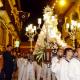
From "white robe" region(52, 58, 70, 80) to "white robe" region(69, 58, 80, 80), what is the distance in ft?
0.92

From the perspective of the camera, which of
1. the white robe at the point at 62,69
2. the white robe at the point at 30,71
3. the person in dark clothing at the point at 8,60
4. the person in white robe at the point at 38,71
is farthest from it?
the white robe at the point at 30,71

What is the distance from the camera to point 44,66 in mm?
14094

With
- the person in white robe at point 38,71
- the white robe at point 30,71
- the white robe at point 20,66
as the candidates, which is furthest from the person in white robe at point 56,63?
the white robe at point 20,66

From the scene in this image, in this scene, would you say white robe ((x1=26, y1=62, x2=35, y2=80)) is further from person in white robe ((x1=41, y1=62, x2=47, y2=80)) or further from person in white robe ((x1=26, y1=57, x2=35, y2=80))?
person in white robe ((x1=41, y1=62, x2=47, y2=80))

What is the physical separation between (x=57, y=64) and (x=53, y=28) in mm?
10780

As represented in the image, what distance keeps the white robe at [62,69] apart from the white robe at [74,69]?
0.28m

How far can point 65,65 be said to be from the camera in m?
9.76

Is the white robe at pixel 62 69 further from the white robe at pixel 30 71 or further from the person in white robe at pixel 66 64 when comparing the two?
the white robe at pixel 30 71

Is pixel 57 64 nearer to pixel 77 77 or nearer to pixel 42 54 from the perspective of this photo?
pixel 77 77

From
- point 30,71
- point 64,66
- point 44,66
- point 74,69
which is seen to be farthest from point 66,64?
point 30,71

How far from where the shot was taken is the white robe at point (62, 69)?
9719 mm

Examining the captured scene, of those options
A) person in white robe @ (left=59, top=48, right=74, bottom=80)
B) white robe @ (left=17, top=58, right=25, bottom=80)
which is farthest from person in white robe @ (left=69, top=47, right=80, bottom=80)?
white robe @ (left=17, top=58, right=25, bottom=80)

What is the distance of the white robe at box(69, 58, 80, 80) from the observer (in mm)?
9234

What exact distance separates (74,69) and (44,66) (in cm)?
489
